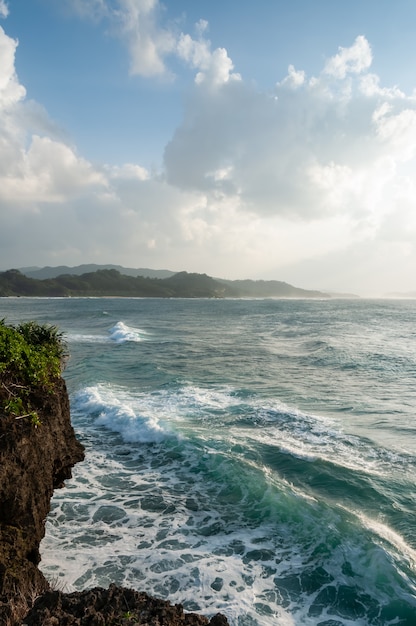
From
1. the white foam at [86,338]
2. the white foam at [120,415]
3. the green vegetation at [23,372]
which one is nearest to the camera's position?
the green vegetation at [23,372]

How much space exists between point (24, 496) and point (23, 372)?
8.68ft

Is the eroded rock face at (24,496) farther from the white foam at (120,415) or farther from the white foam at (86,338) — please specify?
the white foam at (86,338)

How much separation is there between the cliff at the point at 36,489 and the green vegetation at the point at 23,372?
17 mm

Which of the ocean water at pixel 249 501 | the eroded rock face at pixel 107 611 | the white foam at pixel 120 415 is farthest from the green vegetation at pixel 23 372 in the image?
the white foam at pixel 120 415

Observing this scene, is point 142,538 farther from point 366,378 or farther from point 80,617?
point 366,378

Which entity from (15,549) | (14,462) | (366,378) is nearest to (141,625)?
(15,549)

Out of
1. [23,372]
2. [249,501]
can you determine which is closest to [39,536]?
[23,372]

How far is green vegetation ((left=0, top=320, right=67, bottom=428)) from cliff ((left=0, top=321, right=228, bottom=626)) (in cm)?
2

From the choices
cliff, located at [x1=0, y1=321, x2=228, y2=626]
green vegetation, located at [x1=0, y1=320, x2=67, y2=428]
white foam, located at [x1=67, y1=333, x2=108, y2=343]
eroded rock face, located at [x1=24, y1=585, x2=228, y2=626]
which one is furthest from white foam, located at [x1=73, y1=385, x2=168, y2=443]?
white foam, located at [x1=67, y1=333, x2=108, y2=343]

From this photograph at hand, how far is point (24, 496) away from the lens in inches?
258

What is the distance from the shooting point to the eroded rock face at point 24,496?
514 cm

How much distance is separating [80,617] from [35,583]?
1.96 meters

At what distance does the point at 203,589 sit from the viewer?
22.2 ft

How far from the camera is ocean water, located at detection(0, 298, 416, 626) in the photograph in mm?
6836
